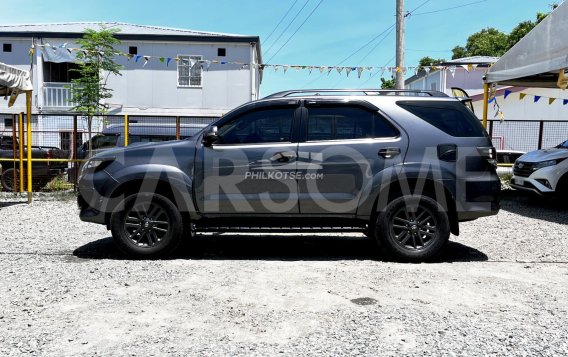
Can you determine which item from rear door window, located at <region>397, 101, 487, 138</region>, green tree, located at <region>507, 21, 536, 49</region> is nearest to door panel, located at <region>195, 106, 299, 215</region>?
rear door window, located at <region>397, 101, 487, 138</region>

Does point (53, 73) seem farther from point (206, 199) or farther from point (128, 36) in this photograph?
point (206, 199)

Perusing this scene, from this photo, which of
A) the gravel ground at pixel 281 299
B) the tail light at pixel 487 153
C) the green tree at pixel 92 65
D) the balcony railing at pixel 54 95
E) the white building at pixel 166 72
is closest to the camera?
the gravel ground at pixel 281 299

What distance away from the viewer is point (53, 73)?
23844mm

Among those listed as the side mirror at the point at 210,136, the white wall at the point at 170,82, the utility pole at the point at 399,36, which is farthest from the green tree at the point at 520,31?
the side mirror at the point at 210,136

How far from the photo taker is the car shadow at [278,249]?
20.0 feet

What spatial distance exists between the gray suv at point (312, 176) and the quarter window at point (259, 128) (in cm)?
1

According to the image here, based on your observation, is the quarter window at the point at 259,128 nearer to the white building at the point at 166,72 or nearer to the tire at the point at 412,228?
the tire at the point at 412,228

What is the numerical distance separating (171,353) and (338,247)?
377 centimetres

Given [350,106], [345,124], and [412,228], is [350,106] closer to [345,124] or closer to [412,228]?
[345,124]

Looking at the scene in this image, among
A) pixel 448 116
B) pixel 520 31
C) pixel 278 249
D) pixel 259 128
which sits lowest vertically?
pixel 278 249

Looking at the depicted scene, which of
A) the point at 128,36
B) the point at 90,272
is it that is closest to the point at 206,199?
the point at 90,272

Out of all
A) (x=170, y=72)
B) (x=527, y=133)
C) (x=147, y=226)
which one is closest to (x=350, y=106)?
(x=147, y=226)

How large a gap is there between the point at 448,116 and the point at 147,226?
12.2 ft

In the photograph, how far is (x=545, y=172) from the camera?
31.8ft
